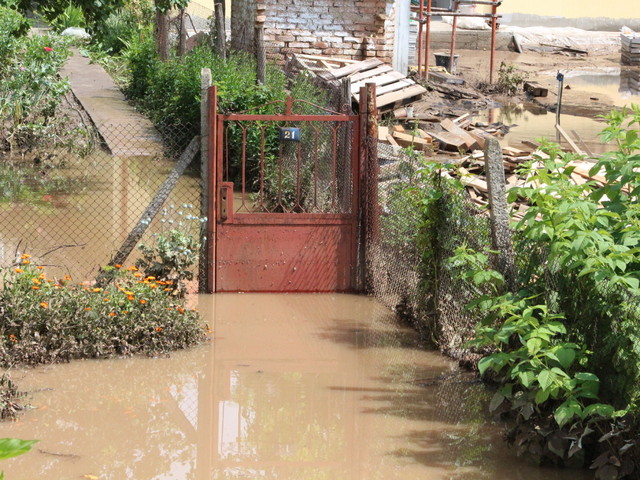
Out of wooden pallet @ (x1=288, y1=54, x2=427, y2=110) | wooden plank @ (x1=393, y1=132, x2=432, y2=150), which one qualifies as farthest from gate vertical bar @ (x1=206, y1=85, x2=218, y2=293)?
wooden pallet @ (x1=288, y1=54, x2=427, y2=110)

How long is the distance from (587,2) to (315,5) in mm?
28308

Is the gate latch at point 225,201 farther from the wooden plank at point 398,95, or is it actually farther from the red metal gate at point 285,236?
the wooden plank at point 398,95

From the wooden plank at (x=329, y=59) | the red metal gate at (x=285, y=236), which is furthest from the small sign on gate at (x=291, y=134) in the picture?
the wooden plank at (x=329, y=59)

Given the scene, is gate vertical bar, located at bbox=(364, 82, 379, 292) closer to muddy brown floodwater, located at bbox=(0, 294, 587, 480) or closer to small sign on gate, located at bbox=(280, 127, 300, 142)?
small sign on gate, located at bbox=(280, 127, 300, 142)

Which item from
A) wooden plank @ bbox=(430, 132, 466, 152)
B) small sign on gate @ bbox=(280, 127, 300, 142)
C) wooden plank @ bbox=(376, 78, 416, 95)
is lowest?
wooden plank @ bbox=(430, 132, 466, 152)

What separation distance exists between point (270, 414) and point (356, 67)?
12312 millimetres

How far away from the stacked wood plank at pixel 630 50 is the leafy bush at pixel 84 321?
111ft

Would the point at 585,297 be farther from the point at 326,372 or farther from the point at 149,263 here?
the point at 149,263

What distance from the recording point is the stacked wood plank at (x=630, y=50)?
37500mm

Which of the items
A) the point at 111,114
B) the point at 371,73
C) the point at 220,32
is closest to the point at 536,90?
the point at 371,73

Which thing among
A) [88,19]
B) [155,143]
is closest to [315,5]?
[155,143]

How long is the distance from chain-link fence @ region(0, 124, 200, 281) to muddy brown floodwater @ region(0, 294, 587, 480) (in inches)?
66.5

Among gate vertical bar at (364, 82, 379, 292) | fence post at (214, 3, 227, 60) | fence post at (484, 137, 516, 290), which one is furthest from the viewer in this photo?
fence post at (214, 3, 227, 60)

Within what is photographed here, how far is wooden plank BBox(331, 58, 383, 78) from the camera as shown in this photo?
56.8 ft
